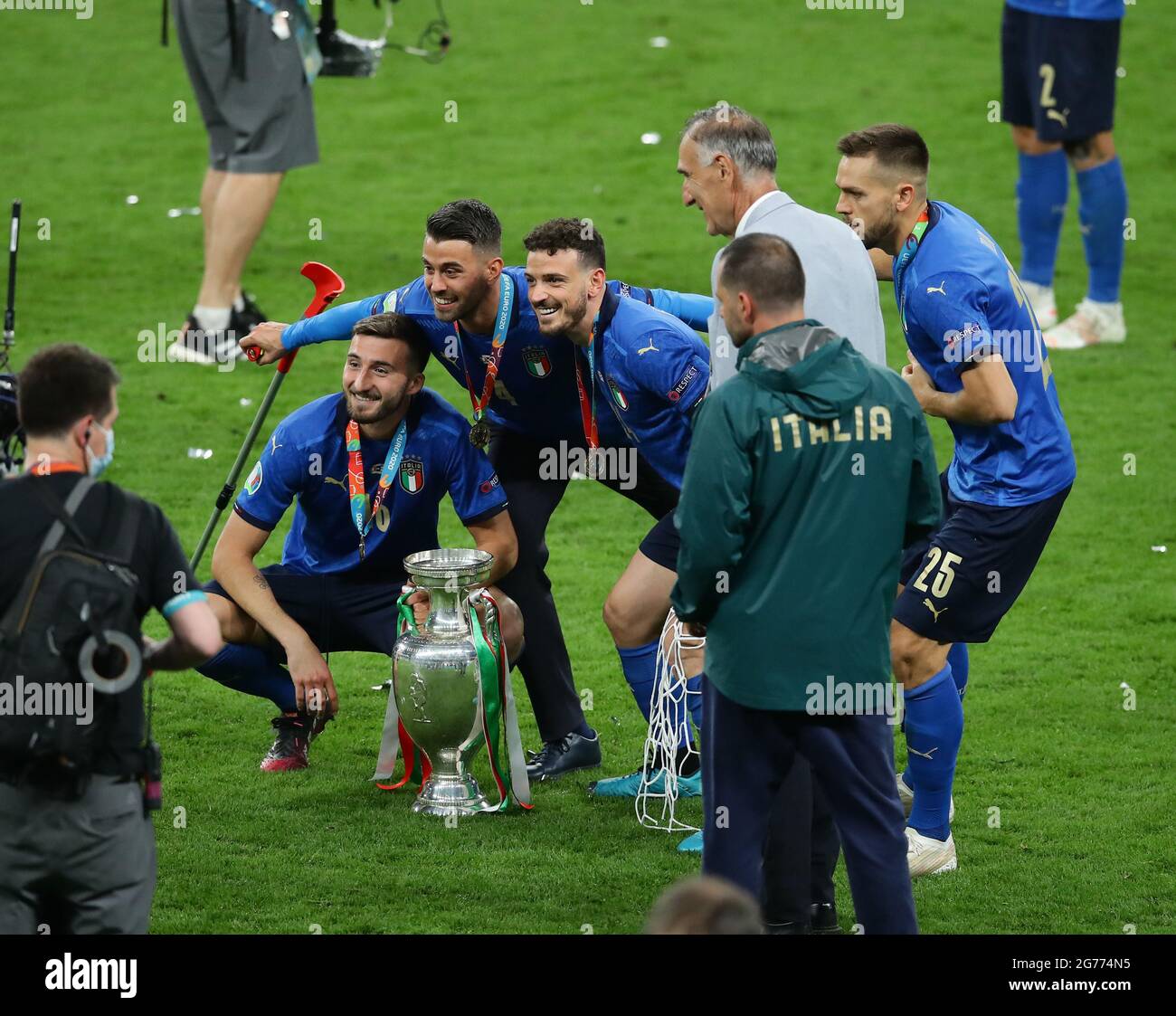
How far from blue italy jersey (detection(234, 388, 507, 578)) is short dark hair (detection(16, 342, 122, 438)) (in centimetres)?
192

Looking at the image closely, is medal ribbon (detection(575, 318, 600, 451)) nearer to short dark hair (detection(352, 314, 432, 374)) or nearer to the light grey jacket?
short dark hair (detection(352, 314, 432, 374))

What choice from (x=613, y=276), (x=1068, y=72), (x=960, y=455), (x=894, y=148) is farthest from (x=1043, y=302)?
(x=894, y=148)

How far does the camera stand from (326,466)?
570 centimetres

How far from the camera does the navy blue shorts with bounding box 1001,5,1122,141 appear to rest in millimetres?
9789

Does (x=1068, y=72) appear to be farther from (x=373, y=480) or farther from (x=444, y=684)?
(x=444, y=684)

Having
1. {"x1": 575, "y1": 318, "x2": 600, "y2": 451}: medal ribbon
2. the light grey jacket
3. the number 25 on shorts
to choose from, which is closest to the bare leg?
{"x1": 575, "y1": 318, "x2": 600, "y2": 451}: medal ribbon

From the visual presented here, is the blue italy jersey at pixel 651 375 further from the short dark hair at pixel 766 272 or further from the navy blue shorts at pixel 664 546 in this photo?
the short dark hair at pixel 766 272

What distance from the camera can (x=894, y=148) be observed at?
5098 millimetres

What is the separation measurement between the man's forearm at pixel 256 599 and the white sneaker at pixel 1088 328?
596 cm

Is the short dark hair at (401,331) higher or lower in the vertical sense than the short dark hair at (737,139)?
lower

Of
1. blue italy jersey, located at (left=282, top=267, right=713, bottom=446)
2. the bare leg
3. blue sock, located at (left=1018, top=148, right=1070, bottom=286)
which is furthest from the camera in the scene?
blue sock, located at (left=1018, top=148, right=1070, bottom=286)

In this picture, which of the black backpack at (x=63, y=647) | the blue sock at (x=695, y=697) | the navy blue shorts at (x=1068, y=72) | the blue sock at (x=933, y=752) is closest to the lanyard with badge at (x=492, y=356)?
the blue sock at (x=695, y=697)

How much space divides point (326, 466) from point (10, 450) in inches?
42.6

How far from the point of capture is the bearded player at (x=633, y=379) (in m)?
5.37
